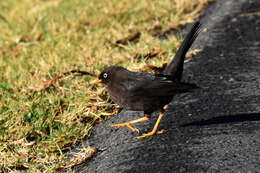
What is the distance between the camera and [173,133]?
3.68 meters

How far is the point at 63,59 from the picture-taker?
19.6ft

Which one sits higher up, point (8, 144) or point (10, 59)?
point (10, 59)

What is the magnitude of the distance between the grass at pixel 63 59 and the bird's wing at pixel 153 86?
0.67 metres

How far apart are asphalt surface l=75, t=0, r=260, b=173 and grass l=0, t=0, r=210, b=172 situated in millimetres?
327

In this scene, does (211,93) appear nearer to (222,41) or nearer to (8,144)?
(222,41)

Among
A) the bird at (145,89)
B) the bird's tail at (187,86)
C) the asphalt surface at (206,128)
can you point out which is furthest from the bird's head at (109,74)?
the bird's tail at (187,86)

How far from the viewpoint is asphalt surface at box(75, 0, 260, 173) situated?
3.16 m

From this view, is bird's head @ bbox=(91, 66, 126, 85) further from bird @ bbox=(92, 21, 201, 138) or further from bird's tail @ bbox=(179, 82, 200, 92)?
bird's tail @ bbox=(179, 82, 200, 92)

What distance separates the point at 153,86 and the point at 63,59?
2604 mm

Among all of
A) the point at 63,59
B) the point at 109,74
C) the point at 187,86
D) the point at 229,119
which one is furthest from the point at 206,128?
the point at 63,59

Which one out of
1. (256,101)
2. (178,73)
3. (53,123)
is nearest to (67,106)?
(53,123)

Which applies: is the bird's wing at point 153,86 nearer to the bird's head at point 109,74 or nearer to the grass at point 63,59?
the bird's head at point 109,74

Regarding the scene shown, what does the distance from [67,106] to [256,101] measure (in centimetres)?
195

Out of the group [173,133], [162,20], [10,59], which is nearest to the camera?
[173,133]
